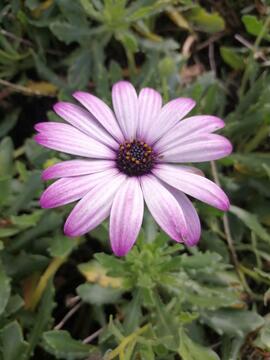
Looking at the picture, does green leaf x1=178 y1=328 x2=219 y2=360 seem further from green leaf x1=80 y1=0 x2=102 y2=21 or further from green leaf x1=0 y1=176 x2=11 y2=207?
green leaf x1=80 y1=0 x2=102 y2=21

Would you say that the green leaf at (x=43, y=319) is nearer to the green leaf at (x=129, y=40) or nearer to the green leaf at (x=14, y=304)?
the green leaf at (x=14, y=304)

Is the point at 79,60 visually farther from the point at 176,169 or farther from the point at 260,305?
the point at 260,305

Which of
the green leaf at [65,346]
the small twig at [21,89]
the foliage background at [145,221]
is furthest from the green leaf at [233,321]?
the small twig at [21,89]

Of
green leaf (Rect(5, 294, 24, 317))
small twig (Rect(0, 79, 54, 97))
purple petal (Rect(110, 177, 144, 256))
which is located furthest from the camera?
small twig (Rect(0, 79, 54, 97))

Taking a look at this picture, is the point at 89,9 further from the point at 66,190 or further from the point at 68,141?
the point at 66,190

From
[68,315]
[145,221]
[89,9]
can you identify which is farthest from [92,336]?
[89,9]

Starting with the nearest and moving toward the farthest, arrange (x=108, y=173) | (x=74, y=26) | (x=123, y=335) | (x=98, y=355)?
(x=108, y=173)
(x=98, y=355)
(x=123, y=335)
(x=74, y=26)

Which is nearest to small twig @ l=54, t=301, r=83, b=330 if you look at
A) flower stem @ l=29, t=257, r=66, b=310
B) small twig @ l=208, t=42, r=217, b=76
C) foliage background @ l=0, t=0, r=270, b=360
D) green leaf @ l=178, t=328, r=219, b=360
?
foliage background @ l=0, t=0, r=270, b=360

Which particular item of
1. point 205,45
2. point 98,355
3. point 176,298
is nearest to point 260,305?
point 176,298
